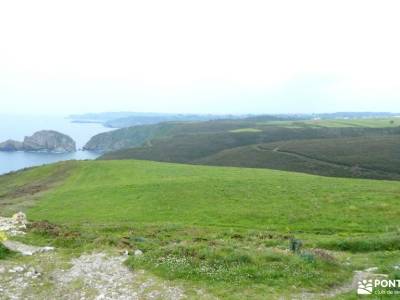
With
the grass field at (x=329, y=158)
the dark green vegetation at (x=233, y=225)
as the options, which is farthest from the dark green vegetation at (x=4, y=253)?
the grass field at (x=329, y=158)

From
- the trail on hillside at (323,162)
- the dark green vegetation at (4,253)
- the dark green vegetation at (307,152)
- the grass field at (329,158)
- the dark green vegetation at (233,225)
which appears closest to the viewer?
the dark green vegetation at (233,225)

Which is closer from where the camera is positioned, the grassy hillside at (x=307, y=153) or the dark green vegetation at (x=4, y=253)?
the dark green vegetation at (x=4, y=253)

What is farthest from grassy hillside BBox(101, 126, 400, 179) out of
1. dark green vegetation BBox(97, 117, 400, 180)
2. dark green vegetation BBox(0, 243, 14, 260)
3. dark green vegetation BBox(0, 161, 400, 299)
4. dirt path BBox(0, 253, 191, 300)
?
dark green vegetation BBox(0, 243, 14, 260)

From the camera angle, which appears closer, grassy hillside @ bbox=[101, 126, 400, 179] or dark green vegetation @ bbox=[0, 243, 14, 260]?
dark green vegetation @ bbox=[0, 243, 14, 260]

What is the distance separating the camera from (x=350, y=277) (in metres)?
15.3

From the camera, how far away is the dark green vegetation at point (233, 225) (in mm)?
15375

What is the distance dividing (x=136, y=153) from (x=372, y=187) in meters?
129

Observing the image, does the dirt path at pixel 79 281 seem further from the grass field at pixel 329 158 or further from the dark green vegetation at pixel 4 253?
the grass field at pixel 329 158

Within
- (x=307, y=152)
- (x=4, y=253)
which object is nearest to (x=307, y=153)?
(x=307, y=152)

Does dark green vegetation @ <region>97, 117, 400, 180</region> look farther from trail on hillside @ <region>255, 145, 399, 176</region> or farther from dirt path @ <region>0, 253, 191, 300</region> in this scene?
dirt path @ <region>0, 253, 191, 300</region>

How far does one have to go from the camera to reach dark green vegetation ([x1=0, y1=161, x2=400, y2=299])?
15375 mm

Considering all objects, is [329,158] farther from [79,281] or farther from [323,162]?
[79,281]

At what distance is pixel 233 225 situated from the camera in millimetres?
28031

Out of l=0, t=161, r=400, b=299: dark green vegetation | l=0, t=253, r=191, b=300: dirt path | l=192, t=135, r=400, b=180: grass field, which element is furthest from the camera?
l=192, t=135, r=400, b=180: grass field
